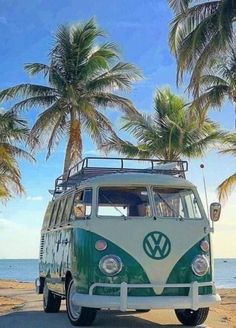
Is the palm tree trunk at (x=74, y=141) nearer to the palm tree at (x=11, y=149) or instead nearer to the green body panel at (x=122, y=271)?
the palm tree at (x=11, y=149)

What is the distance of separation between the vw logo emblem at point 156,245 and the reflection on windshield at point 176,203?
44cm

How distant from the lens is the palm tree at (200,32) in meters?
16.9

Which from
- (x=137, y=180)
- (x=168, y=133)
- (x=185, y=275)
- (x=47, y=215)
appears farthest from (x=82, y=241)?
(x=168, y=133)

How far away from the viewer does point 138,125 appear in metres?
29.1

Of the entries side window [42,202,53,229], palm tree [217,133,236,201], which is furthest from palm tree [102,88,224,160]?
side window [42,202,53,229]

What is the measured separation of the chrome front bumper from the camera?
9.18 metres

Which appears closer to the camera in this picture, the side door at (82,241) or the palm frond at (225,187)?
the side door at (82,241)

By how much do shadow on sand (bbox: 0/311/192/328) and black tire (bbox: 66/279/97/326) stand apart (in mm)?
215

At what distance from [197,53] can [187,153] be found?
38.6 ft

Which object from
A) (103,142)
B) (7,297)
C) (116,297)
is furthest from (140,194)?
(103,142)

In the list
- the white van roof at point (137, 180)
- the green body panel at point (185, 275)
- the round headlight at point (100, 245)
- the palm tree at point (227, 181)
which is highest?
the palm tree at point (227, 181)

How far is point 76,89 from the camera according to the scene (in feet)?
87.6

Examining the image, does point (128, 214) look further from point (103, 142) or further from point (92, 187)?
point (103, 142)

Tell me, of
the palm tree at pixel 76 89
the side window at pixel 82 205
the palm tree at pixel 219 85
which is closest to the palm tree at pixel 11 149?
the palm tree at pixel 76 89
